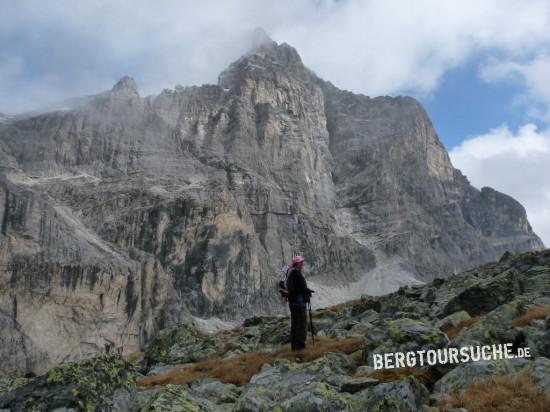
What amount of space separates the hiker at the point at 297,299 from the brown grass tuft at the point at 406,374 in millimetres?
5492

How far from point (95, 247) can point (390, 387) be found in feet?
571

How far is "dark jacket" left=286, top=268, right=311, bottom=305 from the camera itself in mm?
17938

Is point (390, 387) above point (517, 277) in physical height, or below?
below

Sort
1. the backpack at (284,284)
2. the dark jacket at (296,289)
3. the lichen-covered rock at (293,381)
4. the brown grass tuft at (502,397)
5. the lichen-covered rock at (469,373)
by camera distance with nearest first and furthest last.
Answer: the brown grass tuft at (502,397)
the lichen-covered rock at (469,373)
the lichen-covered rock at (293,381)
the dark jacket at (296,289)
the backpack at (284,284)

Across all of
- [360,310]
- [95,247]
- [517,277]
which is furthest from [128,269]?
[517,277]

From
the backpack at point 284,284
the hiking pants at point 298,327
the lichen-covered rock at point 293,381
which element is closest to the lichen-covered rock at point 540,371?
the lichen-covered rock at point 293,381

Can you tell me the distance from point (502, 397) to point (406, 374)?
281cm

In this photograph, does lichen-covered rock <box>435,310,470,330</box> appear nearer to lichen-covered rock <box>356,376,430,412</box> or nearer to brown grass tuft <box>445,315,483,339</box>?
brown grass tuft <box>445,315,483,339</box>

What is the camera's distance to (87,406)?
9656mm

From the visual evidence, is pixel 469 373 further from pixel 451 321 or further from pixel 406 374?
pixel 451 321

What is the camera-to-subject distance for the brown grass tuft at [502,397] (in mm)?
9156

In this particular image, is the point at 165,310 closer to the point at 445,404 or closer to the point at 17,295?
the point at 17,295

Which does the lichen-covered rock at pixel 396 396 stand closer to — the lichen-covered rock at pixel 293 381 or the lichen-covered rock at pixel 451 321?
the lichen-covered rock at pixel 293 381

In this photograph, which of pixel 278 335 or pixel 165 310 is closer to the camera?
pixel 278 335
